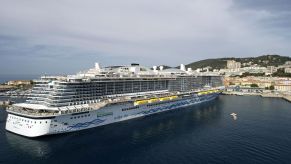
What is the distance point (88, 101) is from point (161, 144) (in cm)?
1337

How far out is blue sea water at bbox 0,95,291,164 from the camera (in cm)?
2836

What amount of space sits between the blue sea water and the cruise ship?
58.4 inches

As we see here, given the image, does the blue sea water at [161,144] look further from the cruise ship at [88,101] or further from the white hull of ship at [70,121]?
the cruise ship at [88,101]

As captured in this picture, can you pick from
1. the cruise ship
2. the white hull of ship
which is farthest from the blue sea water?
the cruise ship

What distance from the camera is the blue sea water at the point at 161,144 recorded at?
28.4 meters

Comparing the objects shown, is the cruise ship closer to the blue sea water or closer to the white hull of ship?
the white hull of ship

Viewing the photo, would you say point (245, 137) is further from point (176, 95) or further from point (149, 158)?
point (176, 95)

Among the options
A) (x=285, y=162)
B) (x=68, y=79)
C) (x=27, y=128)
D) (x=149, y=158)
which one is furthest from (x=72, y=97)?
(x=285, y=162)

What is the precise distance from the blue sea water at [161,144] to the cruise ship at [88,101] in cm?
148

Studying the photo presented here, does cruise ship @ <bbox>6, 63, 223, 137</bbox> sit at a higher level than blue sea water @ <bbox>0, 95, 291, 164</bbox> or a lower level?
higher

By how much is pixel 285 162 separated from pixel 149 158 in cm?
1445

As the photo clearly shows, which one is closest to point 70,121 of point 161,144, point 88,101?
point 88,101

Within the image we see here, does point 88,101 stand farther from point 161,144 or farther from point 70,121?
point 161,144

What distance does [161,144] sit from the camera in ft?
110
